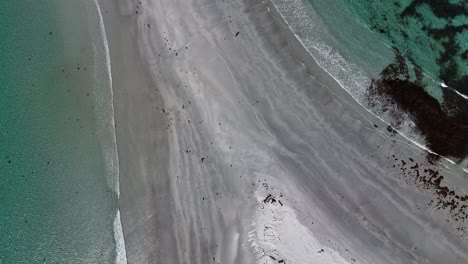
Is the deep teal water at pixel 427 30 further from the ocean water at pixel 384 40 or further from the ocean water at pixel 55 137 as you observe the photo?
the ocean water at pixel 55 137

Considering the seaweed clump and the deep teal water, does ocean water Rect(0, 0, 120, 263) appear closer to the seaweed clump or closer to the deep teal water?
the seaweed clump

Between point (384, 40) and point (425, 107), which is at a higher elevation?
point (384, 40)

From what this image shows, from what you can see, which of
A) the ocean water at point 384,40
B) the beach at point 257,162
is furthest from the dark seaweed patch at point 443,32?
the beach at point 257,162

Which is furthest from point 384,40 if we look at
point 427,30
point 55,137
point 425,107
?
point 55,137

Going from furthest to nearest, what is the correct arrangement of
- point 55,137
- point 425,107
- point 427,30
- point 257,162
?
point 427,30 → point 55,137 → point 425,107 → point 257,162

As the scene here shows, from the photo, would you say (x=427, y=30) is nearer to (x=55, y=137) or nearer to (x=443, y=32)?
(x=443, y=32)
